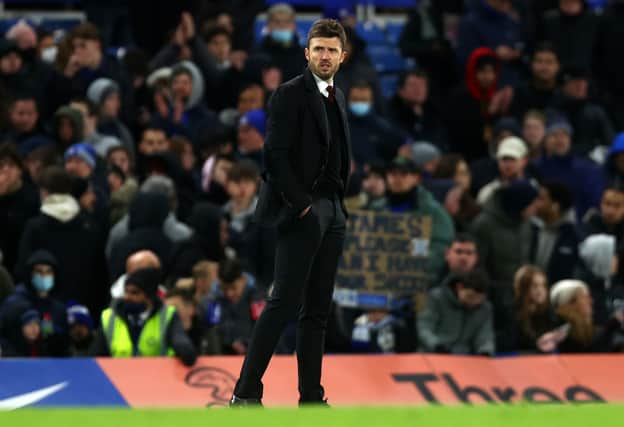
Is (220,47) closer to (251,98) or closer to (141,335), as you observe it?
(251,98)

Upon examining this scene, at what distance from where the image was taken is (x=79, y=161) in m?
14.5

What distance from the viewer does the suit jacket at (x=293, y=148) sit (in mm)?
9109

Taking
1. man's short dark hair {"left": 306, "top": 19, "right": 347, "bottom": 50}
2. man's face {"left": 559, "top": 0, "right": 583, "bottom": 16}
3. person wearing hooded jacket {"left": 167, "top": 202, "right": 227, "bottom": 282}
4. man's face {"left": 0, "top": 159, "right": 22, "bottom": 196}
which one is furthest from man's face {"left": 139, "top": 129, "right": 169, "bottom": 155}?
man's short dark hair {"left": 306, "top": 19, "right": 347, "bottom": 50}

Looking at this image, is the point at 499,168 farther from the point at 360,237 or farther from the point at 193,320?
the point at 193,320

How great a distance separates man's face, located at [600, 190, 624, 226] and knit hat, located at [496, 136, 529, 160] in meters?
0.98

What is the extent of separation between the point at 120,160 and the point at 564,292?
3959 millimetres

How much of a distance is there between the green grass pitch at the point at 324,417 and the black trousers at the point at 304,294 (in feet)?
6.08

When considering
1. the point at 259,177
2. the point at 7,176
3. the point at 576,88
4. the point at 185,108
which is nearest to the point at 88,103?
the point at 185,108

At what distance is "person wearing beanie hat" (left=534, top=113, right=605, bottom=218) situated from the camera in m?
16.7

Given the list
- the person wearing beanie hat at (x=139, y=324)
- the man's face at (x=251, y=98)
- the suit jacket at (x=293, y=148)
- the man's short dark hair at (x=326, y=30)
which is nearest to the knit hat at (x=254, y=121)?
the man's face at (x=251, y=98)

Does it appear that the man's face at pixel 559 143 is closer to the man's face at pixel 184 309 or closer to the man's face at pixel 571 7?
the man's face at pixel 571 7

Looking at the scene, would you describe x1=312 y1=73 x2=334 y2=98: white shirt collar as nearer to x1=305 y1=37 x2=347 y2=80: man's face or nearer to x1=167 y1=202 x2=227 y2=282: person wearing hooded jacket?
x1=305 y1=37 x2=347 y2=80: man's face

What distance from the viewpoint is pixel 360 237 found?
13.8 m

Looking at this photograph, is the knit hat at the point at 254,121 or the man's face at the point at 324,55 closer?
the man's face at the point at 324,55
